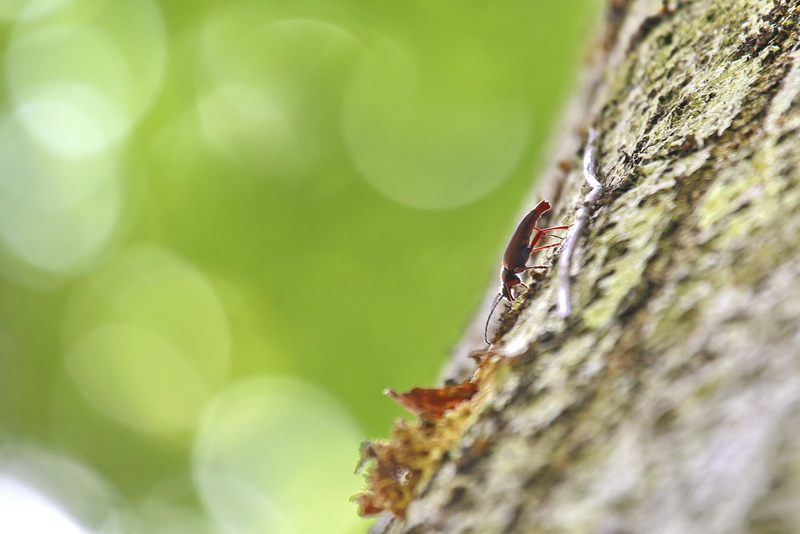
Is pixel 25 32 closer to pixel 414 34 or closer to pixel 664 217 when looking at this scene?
pixel 414 34

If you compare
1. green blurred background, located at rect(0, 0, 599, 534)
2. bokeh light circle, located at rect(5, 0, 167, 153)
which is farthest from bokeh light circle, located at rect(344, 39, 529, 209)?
bokeh light circle, located at rect(5, 0, 167, 153)

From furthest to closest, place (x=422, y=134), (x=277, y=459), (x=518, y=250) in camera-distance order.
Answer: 1. (x=277, y=459)
2. (x=422, y=134)
3. (x=518, y=250)

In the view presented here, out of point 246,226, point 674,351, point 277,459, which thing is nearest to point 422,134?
point 246,226

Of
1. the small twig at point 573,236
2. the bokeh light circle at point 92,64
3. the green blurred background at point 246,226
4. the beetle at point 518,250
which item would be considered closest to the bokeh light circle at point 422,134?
the green blurred background at point 246,226

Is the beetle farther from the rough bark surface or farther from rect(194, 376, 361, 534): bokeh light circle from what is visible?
rect(194, 376, 361, 534): bokeh light circle

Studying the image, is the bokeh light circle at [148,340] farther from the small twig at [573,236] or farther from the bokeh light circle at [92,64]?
the small twig at [573,236]

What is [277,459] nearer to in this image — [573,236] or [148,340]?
[148,340]
